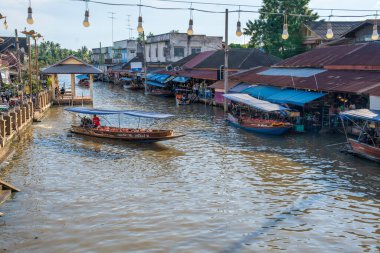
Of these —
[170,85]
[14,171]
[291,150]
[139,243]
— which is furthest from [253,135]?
[170,85]

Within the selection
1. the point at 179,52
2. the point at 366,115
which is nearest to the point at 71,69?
the point at 179,52

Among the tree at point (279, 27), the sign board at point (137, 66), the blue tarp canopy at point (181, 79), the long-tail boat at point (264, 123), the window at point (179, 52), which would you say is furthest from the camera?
the window at point (179, 52)

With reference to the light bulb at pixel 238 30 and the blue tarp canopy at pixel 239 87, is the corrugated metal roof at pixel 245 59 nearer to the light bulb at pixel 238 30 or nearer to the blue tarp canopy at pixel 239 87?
the blue tarp canopy at pixel 239 87

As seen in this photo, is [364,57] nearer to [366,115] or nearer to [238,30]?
[366,115]

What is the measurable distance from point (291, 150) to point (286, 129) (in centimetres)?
385

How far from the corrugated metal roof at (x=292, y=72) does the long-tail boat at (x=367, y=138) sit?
37.2ft

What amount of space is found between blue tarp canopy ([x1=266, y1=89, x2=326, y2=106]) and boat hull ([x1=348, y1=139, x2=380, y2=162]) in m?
6.44

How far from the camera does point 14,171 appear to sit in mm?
19688

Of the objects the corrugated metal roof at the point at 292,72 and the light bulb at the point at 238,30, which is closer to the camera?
the light bulb at the point at 238,30

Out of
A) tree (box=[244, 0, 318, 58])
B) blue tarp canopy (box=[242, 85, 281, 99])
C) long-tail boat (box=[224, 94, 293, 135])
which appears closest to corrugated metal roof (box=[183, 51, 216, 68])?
tree (box=[244, 0, 318, 58])

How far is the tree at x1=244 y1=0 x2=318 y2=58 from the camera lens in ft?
168

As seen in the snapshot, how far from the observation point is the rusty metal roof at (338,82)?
2484 cm

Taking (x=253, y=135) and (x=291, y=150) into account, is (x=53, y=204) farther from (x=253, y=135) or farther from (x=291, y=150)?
(x=253, y=135)

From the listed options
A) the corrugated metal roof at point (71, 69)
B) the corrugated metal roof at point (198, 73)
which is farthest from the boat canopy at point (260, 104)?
the corrugated metal roof at point (71, 69)
